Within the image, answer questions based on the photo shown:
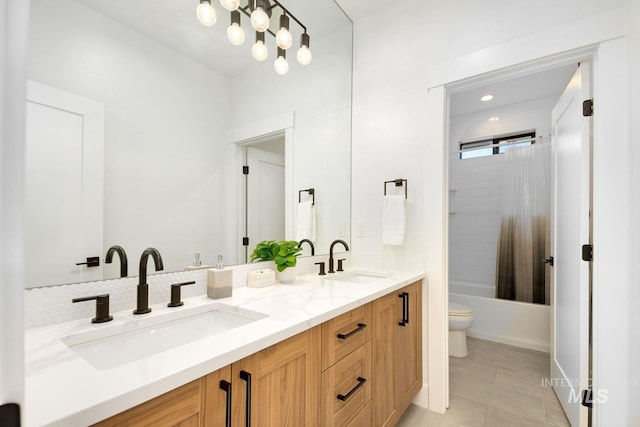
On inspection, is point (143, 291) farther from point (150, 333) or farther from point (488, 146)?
point (488, 146)

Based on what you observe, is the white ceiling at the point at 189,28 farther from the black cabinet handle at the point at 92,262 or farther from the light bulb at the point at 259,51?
the black cabinet handle at the point at 92,262

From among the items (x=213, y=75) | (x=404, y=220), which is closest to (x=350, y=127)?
(x=404, y=220)

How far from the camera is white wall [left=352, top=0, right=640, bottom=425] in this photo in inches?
55.2

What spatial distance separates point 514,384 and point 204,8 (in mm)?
3020

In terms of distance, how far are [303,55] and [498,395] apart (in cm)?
262

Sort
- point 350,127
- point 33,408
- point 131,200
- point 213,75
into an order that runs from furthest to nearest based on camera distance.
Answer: point 350,127, point 213,75, point 131,200, point 33,408

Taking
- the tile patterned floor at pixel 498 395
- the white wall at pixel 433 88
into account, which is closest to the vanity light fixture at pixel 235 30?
the white wall at pixel 433 88

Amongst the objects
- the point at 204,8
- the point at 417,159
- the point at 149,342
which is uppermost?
the point at 204,8

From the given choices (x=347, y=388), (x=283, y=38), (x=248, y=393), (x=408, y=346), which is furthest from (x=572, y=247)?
(x=283, y=38)

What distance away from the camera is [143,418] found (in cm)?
56

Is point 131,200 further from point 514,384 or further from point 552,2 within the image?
point 514,384

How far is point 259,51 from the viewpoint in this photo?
5.08 ft

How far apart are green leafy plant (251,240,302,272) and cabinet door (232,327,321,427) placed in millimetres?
570

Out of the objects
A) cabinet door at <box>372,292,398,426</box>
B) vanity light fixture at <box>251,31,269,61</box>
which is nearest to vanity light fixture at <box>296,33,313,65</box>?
vanity light fixture at <box>251,31,269,61</box>
